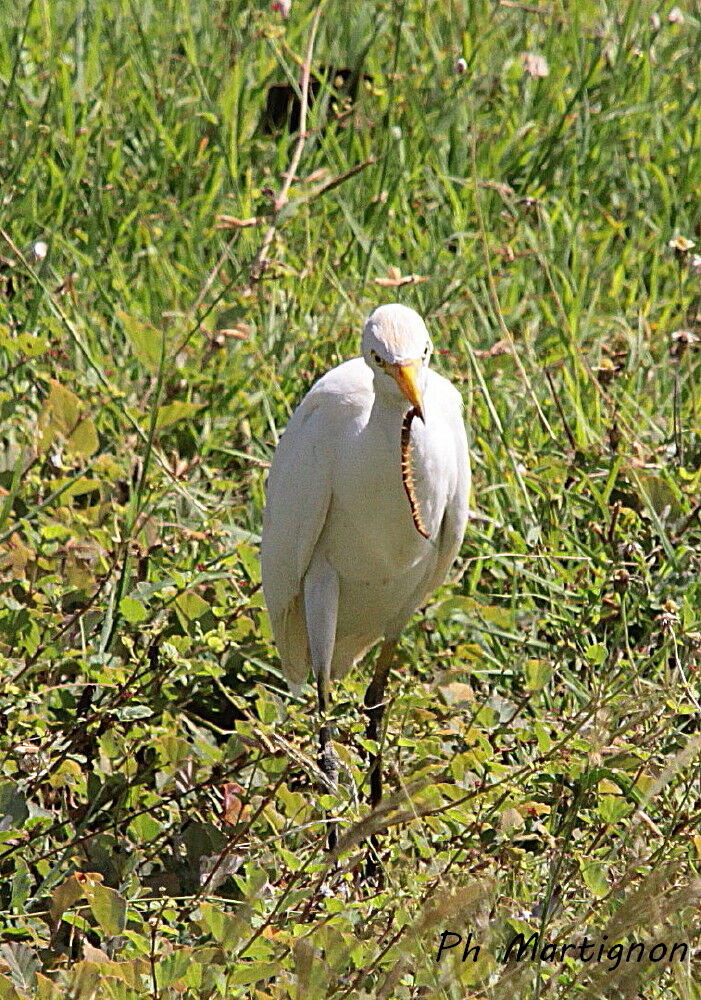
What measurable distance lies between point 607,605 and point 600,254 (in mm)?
1881

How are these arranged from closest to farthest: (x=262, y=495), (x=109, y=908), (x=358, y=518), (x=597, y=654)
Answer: (x=109, y=908) → (x=597, y=654) → (x=358, y=518) → (x=262, y=495)

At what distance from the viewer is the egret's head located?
2.53 metres

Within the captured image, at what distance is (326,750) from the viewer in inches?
118

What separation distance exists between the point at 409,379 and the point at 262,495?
1.36 m

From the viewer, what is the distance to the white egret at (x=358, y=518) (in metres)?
2.85

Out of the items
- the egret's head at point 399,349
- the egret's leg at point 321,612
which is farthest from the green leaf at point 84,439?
the egret's head at point 399,349

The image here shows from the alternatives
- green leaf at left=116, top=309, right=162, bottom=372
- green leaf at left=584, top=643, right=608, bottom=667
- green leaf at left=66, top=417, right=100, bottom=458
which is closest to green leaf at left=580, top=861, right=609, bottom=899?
green leaf at left=584, top=643, right=608, bottom=667

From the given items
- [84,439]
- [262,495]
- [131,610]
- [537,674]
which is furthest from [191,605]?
[262,495]

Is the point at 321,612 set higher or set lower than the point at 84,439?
lower

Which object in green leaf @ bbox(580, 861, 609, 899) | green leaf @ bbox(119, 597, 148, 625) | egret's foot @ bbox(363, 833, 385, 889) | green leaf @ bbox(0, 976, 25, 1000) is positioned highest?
green leaf @ bbox(580, 861, 609, 899)

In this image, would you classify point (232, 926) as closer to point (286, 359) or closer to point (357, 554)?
point (357, 554)

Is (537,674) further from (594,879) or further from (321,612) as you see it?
(321,612)

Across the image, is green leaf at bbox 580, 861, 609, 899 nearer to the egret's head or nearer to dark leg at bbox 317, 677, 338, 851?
dark leg at bbox 317, 677, 338, 851

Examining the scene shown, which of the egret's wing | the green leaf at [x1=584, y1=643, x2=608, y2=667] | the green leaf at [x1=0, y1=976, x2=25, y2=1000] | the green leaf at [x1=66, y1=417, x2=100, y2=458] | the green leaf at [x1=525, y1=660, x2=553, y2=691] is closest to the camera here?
the green leaf at [x1=0, y1=976, x2=25, y2=1000]
